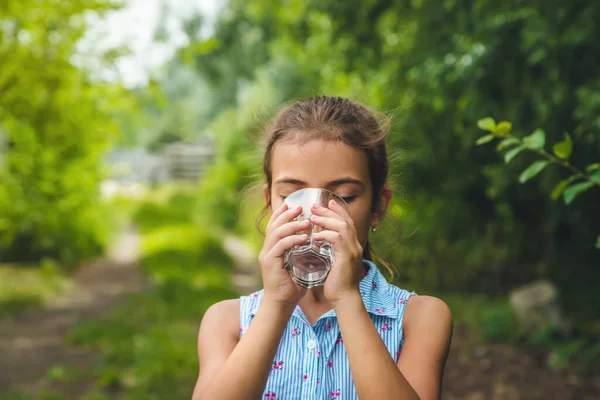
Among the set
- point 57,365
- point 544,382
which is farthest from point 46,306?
point 544,382

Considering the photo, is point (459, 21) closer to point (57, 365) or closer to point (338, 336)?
point (338, 336)

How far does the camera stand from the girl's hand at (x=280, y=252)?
5.21 ft

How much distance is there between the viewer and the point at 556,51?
3398 mm

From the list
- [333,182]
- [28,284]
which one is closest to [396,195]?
[333,182]

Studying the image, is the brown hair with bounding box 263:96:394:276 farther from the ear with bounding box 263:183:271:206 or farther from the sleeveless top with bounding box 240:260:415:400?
the sleeveless top with bounding box 240:260:415:400

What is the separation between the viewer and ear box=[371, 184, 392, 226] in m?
2.02

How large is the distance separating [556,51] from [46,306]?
221 inches

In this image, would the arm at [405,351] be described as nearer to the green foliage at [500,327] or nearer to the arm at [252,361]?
the arm at [252,361]

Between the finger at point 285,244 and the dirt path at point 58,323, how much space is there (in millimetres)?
3632

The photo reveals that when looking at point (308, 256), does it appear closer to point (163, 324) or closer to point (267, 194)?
point (267, 194)

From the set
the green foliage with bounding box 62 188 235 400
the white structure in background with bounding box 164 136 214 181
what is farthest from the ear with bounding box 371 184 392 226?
the white structure in background with bounding box 164 136 214 181

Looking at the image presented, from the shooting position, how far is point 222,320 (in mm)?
1902

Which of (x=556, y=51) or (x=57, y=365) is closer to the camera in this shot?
(x=556, y=51)

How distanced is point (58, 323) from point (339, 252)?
528 centimetres
